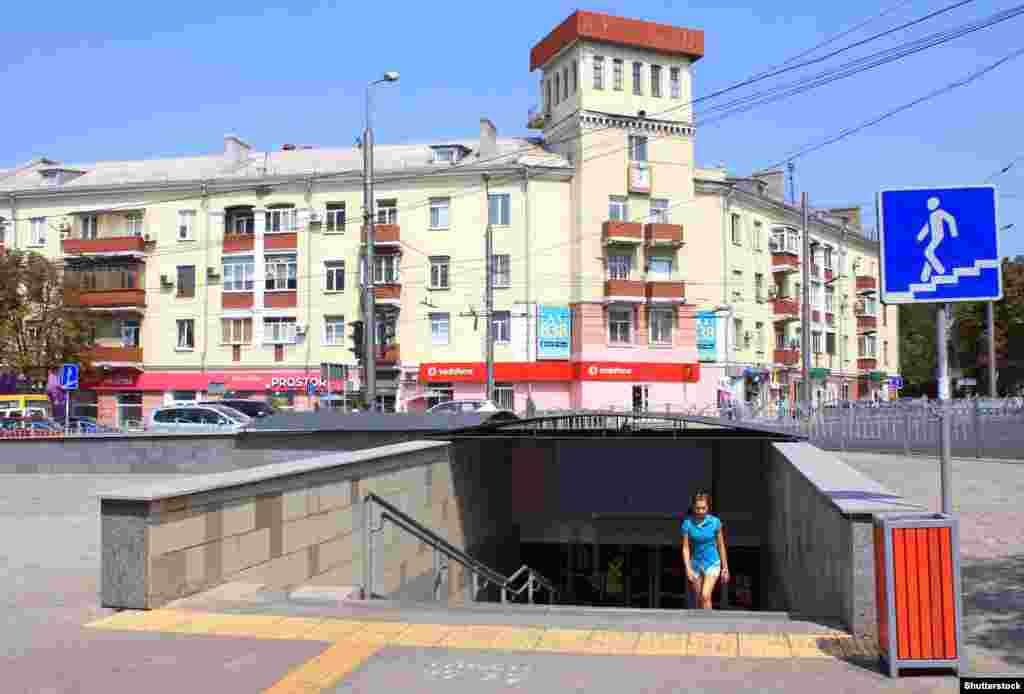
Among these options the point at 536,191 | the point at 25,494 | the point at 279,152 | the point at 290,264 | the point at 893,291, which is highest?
the point at 279,152

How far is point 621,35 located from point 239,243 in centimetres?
2106

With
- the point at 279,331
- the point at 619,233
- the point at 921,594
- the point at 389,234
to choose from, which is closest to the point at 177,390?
the point at 279,331

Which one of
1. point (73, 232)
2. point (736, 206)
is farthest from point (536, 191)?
point (73, 232)

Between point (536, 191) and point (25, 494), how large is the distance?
1353 inches

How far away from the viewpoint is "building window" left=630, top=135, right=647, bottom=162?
4909cm

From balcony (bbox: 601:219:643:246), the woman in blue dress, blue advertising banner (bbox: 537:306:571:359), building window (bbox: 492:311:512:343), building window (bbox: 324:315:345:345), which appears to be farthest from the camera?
building window (bbox: 324:315:345:345)

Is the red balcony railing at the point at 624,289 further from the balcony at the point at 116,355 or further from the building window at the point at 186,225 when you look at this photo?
the balcony at the point at 116,355

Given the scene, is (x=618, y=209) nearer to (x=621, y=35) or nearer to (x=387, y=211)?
(x=621, y=35)

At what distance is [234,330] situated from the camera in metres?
50.9

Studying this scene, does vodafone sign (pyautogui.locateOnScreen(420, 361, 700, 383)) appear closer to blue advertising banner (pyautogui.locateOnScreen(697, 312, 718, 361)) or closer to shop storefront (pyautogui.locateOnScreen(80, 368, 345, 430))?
blue advertising banner (pyautogui.locateOnScreen(697, 312, 718, 361))

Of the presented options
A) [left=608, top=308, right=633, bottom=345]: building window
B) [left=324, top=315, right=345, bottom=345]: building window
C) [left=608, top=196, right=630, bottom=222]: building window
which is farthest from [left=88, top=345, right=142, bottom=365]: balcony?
[left=608, top=196, right=630, bottom=222]: building window

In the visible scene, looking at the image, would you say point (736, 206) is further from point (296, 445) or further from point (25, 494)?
point (25, 494)

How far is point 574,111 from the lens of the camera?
49.0m

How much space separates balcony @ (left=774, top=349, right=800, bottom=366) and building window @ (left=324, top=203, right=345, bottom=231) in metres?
23.9
